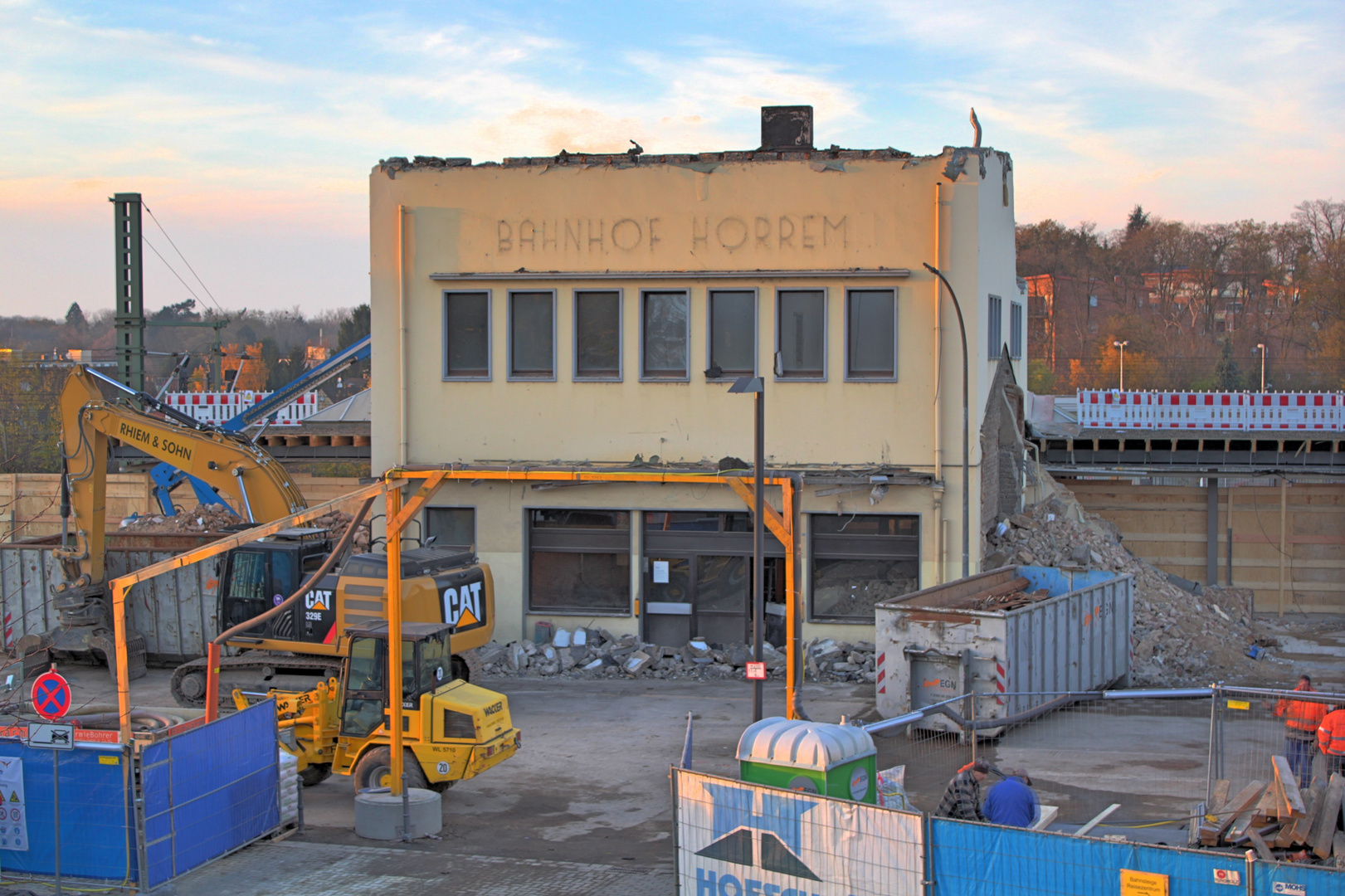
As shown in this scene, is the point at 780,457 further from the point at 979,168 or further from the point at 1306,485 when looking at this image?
the point at 1306,485

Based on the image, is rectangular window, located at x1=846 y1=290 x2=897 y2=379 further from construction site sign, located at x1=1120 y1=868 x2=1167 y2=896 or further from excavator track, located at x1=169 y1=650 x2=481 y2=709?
construction site sign, located at x1=1120 y1=868 x2=1167 y2=896

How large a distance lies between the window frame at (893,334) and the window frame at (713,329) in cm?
154

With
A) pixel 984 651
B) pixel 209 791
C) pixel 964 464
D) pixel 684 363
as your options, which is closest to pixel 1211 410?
pixel 964 464

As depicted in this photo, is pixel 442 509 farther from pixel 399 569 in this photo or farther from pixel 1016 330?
pixel 1016 330

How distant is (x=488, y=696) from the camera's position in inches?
521

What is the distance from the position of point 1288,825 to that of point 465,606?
36.2 ft

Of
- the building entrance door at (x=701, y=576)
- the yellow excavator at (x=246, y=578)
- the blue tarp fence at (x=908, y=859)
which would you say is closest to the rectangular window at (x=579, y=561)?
the building entrance door at (x=701, y=576)

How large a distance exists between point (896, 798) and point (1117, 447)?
75.6 feet

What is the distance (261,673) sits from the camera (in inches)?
653

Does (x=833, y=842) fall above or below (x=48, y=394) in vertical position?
below

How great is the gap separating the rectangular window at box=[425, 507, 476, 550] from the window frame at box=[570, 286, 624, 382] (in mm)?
3323

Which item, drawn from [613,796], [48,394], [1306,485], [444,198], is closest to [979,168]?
[444,198]

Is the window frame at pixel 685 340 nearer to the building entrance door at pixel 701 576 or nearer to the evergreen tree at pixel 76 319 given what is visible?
the building entrance door at pixel 701 576

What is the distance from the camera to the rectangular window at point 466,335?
74.3 ft
